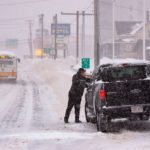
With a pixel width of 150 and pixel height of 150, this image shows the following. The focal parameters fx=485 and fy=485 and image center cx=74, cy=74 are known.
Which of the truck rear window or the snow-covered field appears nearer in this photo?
the snow-covered field

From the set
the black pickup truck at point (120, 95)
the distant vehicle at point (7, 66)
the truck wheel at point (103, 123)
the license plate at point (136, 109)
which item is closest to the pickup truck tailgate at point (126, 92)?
the black pickup truck at point (120, 95)

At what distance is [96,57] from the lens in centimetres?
2766

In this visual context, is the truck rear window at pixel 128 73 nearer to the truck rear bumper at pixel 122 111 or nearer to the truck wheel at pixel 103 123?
the truck rear bumper at pixel 122 111

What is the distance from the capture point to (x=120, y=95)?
12414 mm

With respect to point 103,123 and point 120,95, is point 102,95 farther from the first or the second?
point 103,123

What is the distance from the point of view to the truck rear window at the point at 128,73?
42.8ft

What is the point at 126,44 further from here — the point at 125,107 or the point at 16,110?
the point at 125,107

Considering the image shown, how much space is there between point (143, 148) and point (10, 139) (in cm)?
370

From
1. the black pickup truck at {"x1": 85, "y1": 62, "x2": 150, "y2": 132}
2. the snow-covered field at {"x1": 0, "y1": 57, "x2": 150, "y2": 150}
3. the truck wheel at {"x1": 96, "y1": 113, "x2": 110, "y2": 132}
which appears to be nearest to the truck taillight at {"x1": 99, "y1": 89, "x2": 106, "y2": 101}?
the black pickup truck at {"x1": 85, "y1": 62, "x2": 150, "y2": 132}

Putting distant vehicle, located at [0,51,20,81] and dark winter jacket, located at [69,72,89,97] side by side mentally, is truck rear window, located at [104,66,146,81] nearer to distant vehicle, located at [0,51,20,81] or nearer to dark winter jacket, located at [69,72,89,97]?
dark winter jacket, located at [69,72,89,97]

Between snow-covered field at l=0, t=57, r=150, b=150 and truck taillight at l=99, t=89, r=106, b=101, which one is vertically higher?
truck taillight at l=99, t=89, r=106, b=101

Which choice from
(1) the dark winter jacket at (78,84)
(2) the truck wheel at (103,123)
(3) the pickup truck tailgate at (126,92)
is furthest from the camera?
(1) the dark winter jacket at (78,84)

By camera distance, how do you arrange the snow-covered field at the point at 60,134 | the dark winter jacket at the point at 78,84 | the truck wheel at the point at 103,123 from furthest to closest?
1. the dark winter jacket at the point at 78,84
2. the truck wheel at the point at 103,123
3. the snow-covered field at the point at 60,134

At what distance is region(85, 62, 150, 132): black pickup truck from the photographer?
489 inches
